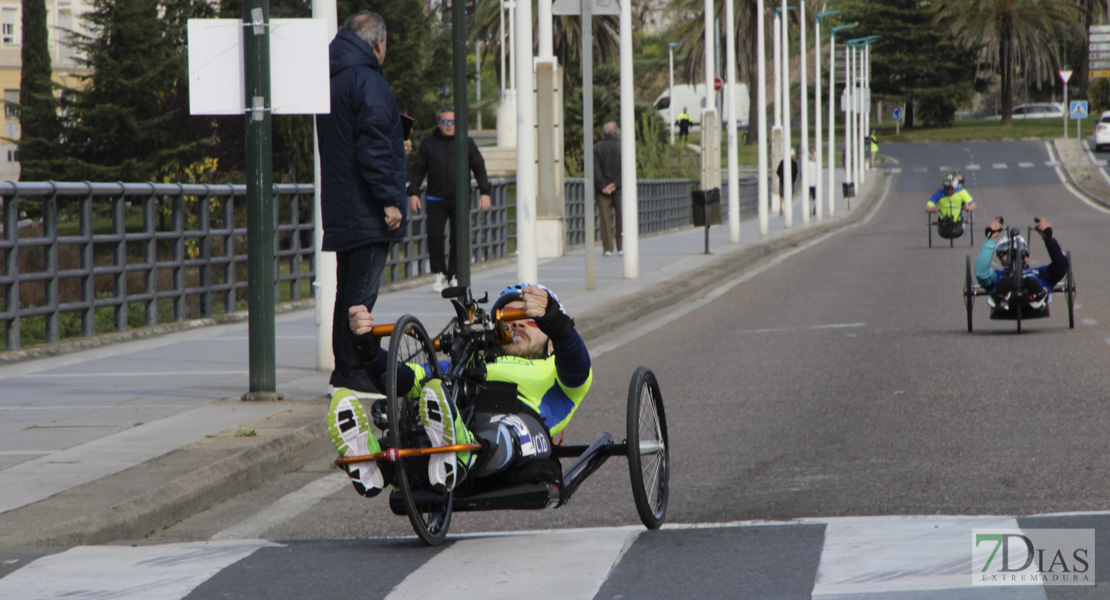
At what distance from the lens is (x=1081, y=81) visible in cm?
11694

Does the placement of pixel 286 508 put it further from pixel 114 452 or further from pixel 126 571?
pixel 126 571

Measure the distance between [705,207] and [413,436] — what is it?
2161cm

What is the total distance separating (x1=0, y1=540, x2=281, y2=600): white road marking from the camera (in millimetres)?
4957

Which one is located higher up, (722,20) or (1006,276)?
(722,20)

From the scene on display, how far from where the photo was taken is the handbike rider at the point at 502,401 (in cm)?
532

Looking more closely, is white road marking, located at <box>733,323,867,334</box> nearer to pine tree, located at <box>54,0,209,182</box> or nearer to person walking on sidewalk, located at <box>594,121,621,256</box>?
person walking on sidewalk, located at <box>594,121,621,256</box>

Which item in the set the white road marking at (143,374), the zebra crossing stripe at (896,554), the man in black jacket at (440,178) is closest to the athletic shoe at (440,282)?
the man in black jacket at (440,178)

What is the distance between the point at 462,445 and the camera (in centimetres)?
531

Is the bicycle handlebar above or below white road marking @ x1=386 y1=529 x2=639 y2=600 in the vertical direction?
above

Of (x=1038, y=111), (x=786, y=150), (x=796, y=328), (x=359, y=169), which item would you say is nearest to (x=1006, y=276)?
(x=796, y=328)

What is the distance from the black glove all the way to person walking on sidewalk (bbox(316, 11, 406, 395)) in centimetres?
276

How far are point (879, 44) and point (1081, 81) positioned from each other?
58.9 ft

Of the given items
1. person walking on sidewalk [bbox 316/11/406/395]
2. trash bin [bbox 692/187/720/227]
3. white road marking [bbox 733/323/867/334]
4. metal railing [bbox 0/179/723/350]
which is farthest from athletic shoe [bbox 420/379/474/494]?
trash bin [bbox 692/187/720/227]

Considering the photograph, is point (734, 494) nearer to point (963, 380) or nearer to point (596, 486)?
point (596, 486)
